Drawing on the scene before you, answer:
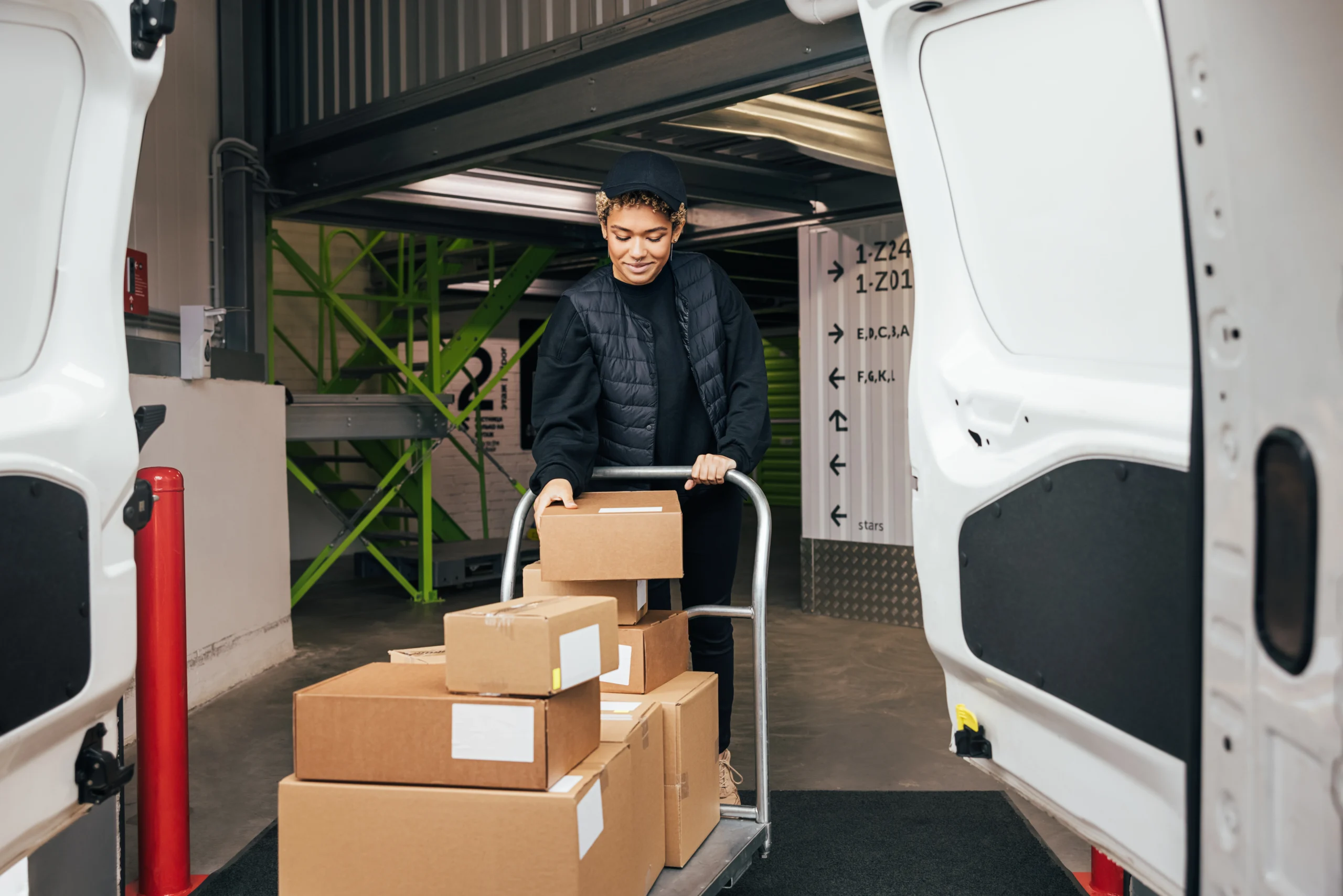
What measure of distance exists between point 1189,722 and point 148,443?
401 cm

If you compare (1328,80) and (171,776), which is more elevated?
(1328,80)

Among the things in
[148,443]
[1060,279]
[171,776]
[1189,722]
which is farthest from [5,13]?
[148,443]

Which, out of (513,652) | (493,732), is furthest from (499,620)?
(493,732)

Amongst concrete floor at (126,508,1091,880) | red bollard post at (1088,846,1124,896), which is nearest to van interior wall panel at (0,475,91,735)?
concrete floor at (126,508,1091,880)

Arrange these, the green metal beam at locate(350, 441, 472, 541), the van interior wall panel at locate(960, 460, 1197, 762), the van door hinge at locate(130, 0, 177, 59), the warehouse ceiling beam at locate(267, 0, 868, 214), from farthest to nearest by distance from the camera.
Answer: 1. the green metal beam at locate(350, 441, 472, 541)
2. the warehouse ceiling beam at locate(267, 0, 868, 214)
3. the van door hinge at locate(130, 0, 177, 59)
4. the van interior wall panel at locate(960, 460, 1197, 762)

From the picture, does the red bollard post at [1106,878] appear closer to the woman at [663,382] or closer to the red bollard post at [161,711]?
the woman at [663,382]

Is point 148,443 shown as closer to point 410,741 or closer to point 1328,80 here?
point 410,741

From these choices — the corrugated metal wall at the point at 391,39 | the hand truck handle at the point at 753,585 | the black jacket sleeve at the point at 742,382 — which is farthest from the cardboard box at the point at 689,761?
the corrugated metal wall at the point at 391,39

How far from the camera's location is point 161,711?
106 inches

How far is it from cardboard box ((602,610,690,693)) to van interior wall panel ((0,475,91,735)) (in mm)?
1100

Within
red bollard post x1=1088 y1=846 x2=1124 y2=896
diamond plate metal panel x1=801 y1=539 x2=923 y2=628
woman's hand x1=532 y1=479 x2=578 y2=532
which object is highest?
woman's hand x1=532 y1=479 x2=578 y2=532

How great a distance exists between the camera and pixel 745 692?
4.73 metres

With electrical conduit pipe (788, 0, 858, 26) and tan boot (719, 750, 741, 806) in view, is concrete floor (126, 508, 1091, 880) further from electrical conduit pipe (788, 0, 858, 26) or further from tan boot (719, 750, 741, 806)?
electrical conduit pipe (788, 0, 858, 26)

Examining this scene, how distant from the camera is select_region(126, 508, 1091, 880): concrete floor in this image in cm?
338
